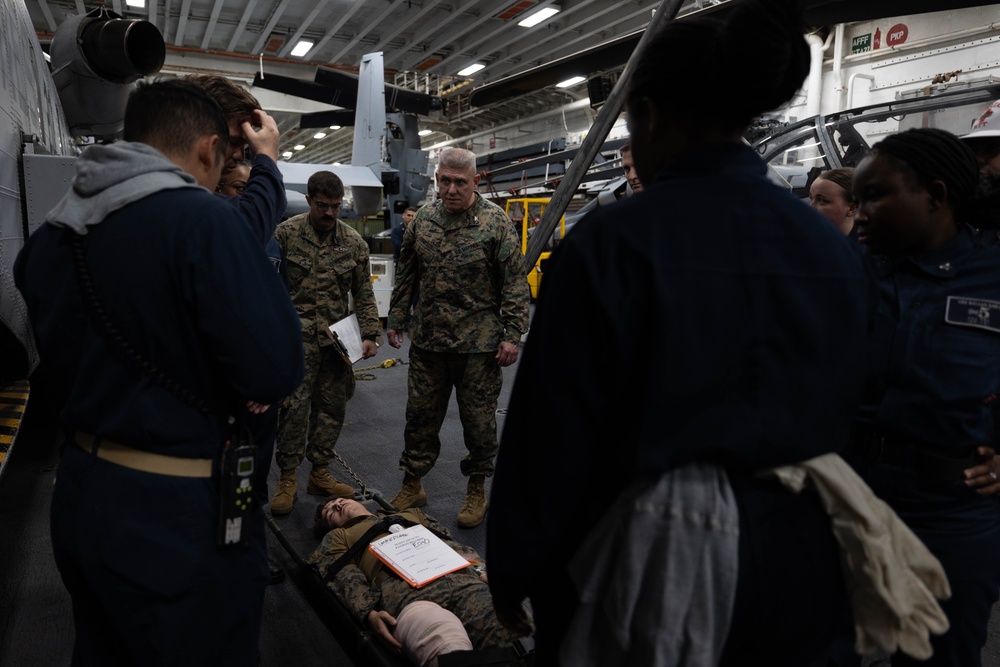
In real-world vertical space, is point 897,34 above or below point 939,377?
above

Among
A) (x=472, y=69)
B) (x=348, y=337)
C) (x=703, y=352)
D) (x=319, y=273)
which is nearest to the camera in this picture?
(x=703, y=352)

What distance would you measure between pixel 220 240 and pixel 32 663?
192 centimetres

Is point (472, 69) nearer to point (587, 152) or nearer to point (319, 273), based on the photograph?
point (319, 273)

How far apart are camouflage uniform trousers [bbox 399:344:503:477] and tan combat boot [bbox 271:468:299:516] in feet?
1.96

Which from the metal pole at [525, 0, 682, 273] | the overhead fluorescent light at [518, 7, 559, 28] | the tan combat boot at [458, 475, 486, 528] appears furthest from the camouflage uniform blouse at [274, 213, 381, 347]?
the overhead fluorescent light at [518, 7, 559, 28]

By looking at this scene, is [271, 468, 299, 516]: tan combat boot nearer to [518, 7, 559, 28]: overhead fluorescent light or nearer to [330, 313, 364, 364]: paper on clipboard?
[330, 313, 364, 364]: paper on clipboard

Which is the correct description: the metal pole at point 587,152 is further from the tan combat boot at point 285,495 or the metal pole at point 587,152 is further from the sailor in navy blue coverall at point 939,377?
the tan combat boot at point 285,495

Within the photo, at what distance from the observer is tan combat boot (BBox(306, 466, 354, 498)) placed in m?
3.47

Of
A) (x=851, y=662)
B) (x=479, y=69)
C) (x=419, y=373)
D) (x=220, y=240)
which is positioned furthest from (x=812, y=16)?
(x=479, y=69)

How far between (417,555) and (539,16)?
37.8 feet

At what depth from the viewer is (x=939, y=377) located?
1.34 metres

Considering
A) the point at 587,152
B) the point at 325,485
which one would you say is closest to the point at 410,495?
the point at 325,485

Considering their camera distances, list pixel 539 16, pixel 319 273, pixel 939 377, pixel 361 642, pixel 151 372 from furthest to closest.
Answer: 1. pixel 539 16
2. pixel 319 273
3. pixel 361 642
4. pixel 939 377
5. pixel 151 372

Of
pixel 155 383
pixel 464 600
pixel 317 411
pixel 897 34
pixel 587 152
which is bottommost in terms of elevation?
pixel 464 600
